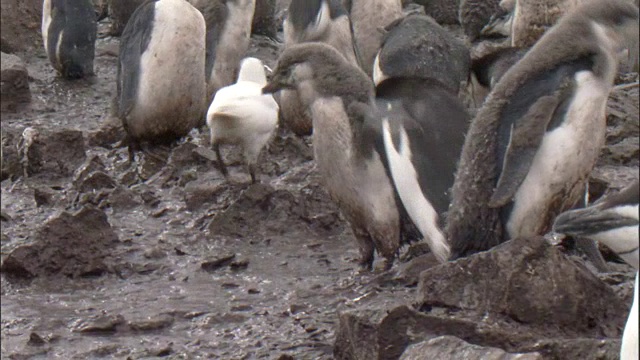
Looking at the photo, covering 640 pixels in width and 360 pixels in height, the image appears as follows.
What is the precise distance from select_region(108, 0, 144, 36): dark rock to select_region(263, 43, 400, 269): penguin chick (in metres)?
5.09

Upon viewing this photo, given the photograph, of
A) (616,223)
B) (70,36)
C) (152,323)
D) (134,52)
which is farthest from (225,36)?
(616,223)

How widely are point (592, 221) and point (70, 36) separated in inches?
257

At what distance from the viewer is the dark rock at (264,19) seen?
32.4 ft

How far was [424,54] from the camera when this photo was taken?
636 cm

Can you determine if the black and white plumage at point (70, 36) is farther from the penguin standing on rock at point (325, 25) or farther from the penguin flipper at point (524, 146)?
the penguin flipper at point (524, 146)

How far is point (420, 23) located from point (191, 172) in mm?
1329

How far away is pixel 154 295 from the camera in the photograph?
5.00 m

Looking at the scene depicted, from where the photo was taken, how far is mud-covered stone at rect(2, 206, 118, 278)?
5074mm

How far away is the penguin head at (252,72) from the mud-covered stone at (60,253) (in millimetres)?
1656

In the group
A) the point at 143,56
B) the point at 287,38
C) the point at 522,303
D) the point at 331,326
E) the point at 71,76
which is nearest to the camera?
the point at 522,303

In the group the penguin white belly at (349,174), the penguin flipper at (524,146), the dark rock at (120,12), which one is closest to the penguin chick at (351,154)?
the penguin white belly at (349,174)

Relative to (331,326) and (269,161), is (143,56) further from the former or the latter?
(331,326)

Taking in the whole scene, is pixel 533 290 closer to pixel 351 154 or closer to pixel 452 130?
pixel 452 130

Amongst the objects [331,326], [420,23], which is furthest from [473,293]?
[420,23]
